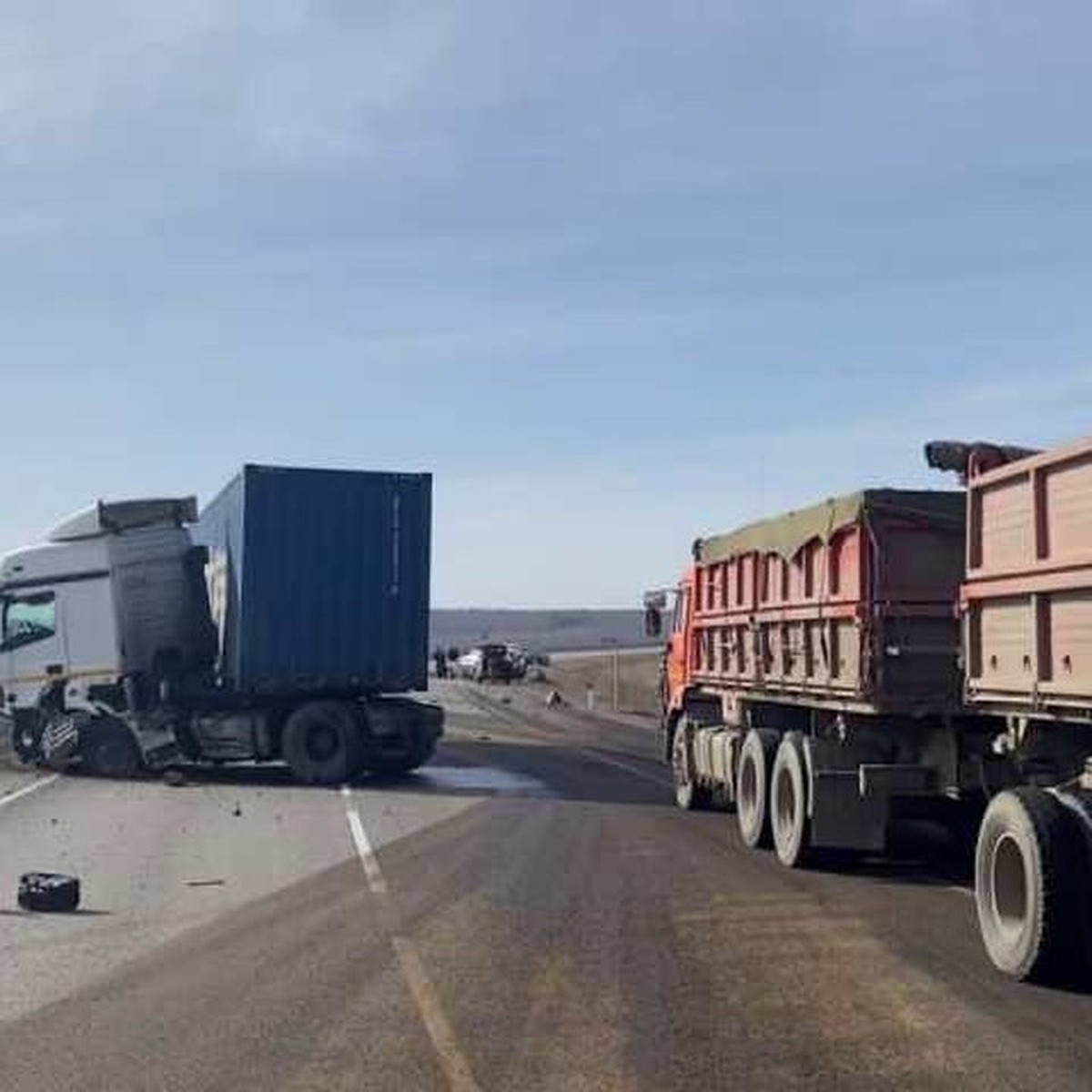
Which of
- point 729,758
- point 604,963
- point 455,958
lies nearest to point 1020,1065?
point 604,963

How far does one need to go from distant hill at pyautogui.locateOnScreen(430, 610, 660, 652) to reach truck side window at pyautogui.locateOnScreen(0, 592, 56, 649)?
396ft

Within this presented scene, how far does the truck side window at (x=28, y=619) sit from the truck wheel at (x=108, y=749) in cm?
159

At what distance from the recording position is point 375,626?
2488 cm

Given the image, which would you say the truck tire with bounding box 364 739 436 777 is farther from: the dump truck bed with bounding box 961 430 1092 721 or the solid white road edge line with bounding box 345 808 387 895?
the dump truck bed with bounding box 961 430 1092 721

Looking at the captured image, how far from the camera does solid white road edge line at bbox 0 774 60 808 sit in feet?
69.9

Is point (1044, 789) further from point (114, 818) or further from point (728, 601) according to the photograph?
point (114, 818)

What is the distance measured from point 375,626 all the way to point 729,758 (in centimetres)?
835

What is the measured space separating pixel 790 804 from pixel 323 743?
11.3 meters

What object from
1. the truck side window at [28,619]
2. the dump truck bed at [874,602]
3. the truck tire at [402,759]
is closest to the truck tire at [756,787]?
the dump truck bed at [874,602]

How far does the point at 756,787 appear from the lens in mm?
15883

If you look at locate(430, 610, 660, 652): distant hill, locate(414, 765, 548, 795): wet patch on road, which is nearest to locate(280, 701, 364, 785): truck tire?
locate(414, 765, 548, 795): wet patch on road

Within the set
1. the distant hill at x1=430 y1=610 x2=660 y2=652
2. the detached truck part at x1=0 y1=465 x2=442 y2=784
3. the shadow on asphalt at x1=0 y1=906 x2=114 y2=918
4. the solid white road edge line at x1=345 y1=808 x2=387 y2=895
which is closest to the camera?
the shadow on asphalt at x1=0 y1=906 x2=114 y2=918

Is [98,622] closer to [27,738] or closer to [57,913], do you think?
[27,738]

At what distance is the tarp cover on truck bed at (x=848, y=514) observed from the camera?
44.3 ft
